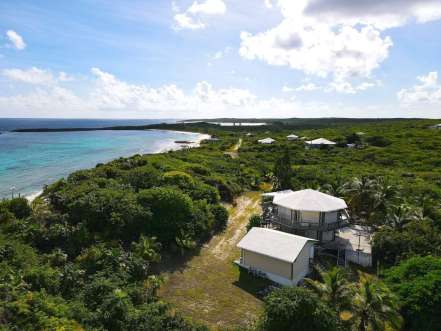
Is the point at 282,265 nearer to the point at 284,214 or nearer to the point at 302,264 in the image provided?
the point at 302,264

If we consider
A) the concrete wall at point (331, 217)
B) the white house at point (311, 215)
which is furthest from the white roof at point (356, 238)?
the concrete wall at point (331, 217)

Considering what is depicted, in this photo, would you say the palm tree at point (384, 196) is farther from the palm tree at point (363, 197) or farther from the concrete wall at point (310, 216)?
the concrete wall at point (310, 216)

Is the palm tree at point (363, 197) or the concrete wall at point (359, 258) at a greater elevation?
the palm tree at point (363, 197)

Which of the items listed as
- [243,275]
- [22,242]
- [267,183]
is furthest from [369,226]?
[22,242]

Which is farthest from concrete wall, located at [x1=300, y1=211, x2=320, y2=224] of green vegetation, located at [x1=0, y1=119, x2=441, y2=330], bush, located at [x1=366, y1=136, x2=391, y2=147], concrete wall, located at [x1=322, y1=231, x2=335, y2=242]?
bush, located at [x1=366, y1=136, x2=391, y2=147]

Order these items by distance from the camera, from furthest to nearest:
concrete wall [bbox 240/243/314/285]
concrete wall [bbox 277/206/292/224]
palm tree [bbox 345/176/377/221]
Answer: palm tree [bbox 345/176/377/221] → concrete wall [bbox 277/206/292/224] → concrete wall [bbox 240/243/314/285]

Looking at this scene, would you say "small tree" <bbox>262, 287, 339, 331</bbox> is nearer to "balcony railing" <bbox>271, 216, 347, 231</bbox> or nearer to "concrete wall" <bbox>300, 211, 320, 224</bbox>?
"balcony railing" <bbox>271, 216, 347, 231</bbox>

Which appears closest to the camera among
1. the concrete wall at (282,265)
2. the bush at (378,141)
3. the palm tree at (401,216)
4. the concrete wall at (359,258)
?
the concrete wall at (282,265)
